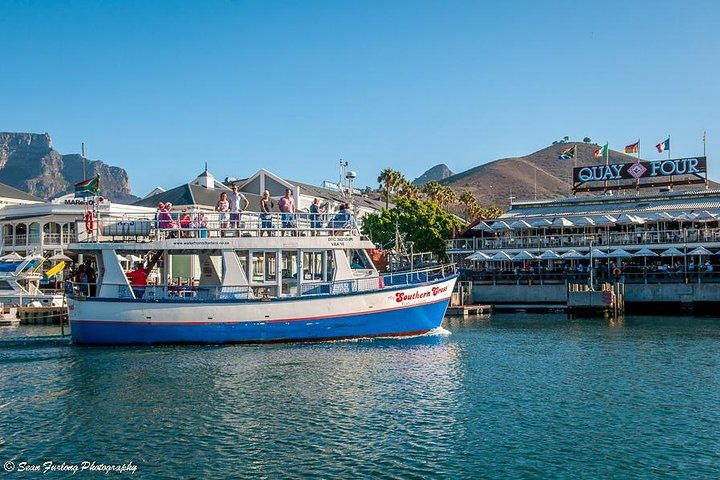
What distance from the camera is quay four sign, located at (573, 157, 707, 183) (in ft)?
222

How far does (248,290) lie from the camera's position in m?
32.8

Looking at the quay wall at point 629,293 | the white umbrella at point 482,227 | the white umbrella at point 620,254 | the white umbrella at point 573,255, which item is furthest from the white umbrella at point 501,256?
the white umbrella at point 620,254

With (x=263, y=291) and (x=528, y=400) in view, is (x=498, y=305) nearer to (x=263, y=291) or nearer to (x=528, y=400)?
(x=263, y=291)

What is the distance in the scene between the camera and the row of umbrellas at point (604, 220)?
60125mm

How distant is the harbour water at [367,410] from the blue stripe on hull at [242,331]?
692mm

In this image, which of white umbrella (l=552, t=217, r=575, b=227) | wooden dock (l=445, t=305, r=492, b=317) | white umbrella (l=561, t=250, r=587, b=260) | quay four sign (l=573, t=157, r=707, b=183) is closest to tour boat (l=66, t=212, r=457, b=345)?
wooden dock (l=445, t=305, r=492, b=317)

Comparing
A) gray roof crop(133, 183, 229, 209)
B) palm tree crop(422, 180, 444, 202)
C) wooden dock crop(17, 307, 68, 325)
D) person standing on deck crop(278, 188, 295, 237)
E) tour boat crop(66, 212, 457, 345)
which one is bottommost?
wooden dock crop(17, 307, 68, 325)

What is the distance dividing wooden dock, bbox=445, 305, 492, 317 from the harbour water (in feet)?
62.9

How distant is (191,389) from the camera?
917 inches

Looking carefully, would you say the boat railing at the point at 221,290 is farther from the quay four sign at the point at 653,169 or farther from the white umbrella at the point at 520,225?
the quay four sign at the point at 653,169

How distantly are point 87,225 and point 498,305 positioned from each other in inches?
1387

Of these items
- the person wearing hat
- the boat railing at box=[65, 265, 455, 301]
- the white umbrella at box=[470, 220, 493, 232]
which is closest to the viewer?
the boat railing at box=[65, 265, 455, 301]

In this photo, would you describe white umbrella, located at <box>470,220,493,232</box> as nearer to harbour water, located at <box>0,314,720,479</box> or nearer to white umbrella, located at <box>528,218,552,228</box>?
white umbrella, located at <box>528,218,552,228</box>

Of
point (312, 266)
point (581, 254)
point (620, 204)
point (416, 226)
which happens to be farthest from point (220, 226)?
point (620, 204)
